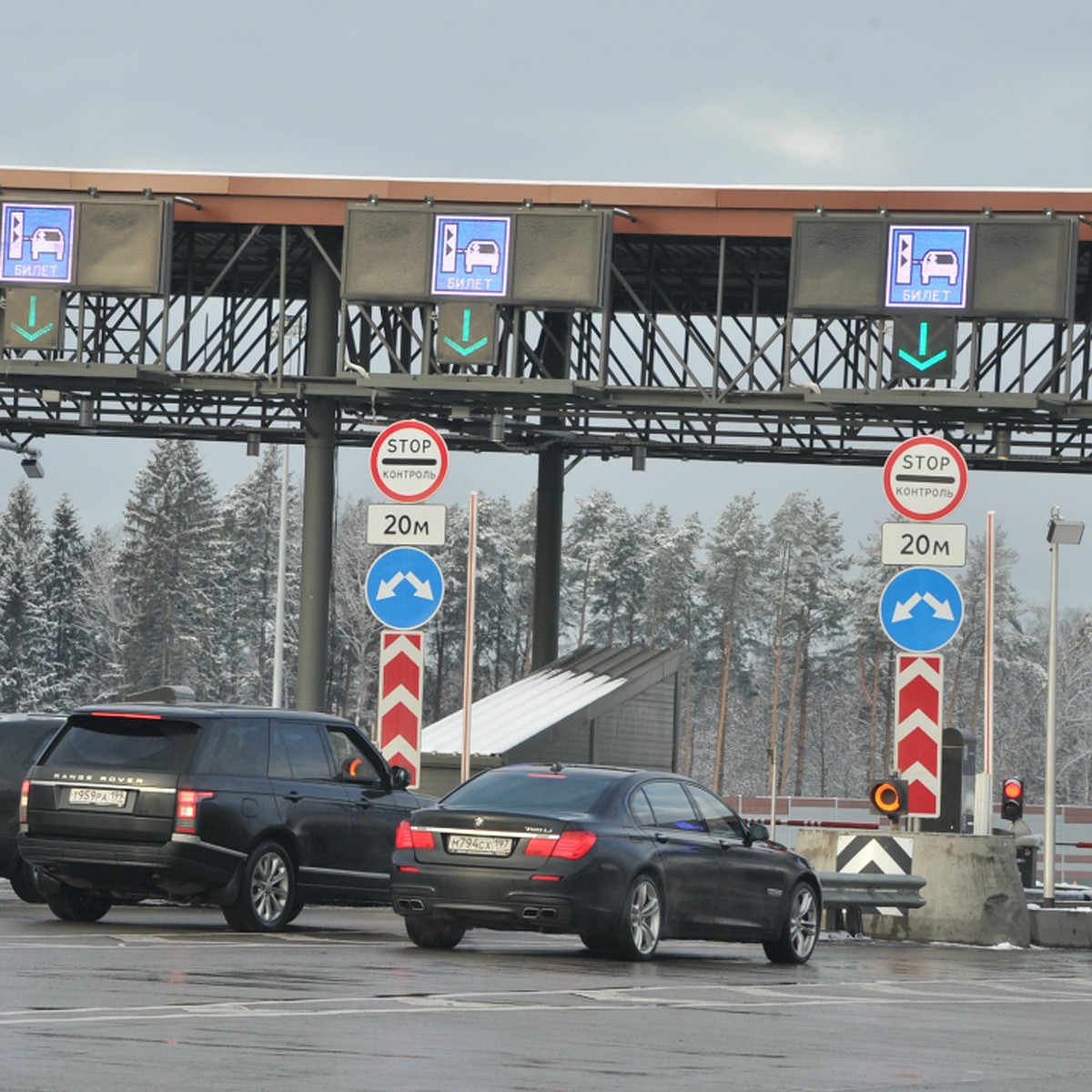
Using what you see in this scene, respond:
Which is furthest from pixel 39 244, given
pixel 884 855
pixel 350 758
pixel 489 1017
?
pixel 489 1017

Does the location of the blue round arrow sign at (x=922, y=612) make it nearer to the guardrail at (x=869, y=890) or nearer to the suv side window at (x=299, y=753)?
the guardrail at (x=869, y=890)

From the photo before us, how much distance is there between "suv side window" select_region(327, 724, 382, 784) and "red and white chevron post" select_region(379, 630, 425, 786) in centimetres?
70

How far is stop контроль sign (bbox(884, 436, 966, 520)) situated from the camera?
68.4ft

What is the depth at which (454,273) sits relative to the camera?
35.7 m

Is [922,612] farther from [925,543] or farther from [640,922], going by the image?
[640,922]

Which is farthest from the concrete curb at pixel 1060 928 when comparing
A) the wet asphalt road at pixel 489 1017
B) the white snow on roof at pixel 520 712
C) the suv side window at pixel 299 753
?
the white snow on roof at pixel 520 712

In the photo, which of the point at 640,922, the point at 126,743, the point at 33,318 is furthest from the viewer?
the point at 33,318

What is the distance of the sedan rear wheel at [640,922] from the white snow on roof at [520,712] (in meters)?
18.6

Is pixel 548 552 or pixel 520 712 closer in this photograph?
pixel 520 712

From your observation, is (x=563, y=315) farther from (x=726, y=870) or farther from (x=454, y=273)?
(x=726, y=870)

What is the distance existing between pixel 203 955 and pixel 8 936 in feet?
5.76

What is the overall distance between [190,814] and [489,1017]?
19.9ft

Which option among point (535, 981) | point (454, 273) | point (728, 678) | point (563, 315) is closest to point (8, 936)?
point (535, 981)

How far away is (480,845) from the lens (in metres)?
16.9
